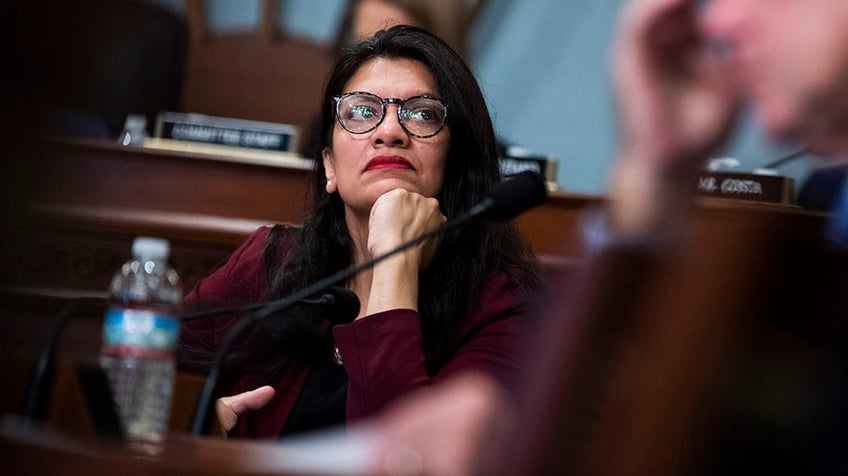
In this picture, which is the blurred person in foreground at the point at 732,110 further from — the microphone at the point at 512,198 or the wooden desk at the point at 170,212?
the wooden desk at the point at 170,212

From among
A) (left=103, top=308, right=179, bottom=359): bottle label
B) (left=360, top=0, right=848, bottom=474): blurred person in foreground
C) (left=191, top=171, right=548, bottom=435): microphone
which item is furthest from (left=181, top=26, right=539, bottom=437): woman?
(left=360, top=0, right=848, bottom=474): blurred person in foreground

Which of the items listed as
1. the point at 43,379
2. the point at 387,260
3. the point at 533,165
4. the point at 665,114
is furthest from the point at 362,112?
the point at 665,114

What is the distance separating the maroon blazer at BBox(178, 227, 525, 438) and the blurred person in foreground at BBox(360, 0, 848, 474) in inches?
27.9

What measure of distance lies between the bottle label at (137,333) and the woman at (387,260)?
1.21 ft

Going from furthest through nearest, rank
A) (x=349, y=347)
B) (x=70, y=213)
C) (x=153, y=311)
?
1. (x=70, y=213)
2. (x=349, y=347)
3. (x=153, y=311)

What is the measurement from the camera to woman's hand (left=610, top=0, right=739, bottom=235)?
0.47 metres

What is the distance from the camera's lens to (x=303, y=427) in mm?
1466

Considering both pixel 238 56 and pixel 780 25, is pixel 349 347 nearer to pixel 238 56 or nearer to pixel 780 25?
pixel 780 25

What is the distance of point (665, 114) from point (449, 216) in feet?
3.95

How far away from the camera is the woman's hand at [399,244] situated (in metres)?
1.44

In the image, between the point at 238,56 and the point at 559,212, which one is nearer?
the point at 559,212

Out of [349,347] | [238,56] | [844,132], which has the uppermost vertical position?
[238,56]

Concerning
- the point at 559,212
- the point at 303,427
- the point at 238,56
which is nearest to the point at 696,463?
the point at 303,427

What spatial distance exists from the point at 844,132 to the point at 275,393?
1.13 meters
